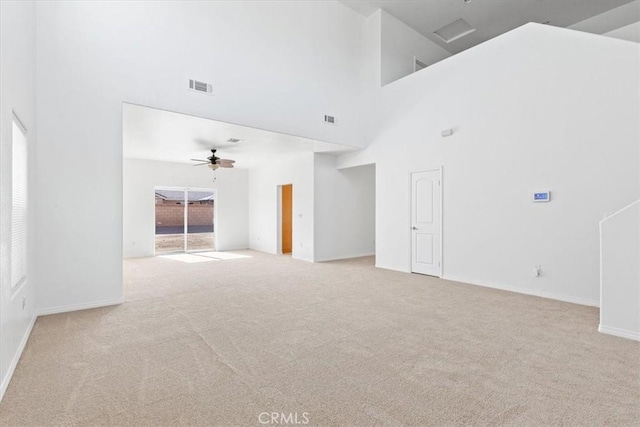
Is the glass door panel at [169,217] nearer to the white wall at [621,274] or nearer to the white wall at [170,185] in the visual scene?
the white wall at [170,185]

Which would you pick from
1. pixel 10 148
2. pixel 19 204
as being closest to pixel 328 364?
pixel 10 148

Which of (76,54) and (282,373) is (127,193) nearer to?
(76,54)

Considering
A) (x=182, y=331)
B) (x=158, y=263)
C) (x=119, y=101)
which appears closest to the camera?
(x=182, y=331)

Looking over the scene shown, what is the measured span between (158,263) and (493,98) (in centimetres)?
786

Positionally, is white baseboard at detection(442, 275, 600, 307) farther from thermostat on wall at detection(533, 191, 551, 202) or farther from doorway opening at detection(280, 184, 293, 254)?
doorway opening at detection(280, 184, 293, 254)

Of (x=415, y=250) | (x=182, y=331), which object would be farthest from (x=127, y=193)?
(x=415, y=250)

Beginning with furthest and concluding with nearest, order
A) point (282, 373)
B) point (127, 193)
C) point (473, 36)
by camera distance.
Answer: point (127, 193) < point (473, 36) < point (282, 373)

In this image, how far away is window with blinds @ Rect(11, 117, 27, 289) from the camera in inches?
114

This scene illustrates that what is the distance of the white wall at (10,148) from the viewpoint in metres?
2.30

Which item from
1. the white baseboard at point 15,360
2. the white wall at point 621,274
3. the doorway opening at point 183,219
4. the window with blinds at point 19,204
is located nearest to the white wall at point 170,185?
the doorway opening at point 183,219

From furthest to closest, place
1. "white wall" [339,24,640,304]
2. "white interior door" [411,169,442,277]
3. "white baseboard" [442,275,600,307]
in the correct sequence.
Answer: "white interior door" [411,169,442,277] → "white baseboard" [442,275,600,307] → "white wall" [339,24,640,304]

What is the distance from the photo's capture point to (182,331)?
3295 millimetres

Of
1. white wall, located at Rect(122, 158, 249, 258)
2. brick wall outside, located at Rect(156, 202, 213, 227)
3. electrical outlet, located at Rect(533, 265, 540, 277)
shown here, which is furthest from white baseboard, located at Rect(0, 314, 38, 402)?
brick wall outside, located at Rect(156, 202, 213, 227)

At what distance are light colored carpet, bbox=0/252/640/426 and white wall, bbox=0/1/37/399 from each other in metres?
0.22
